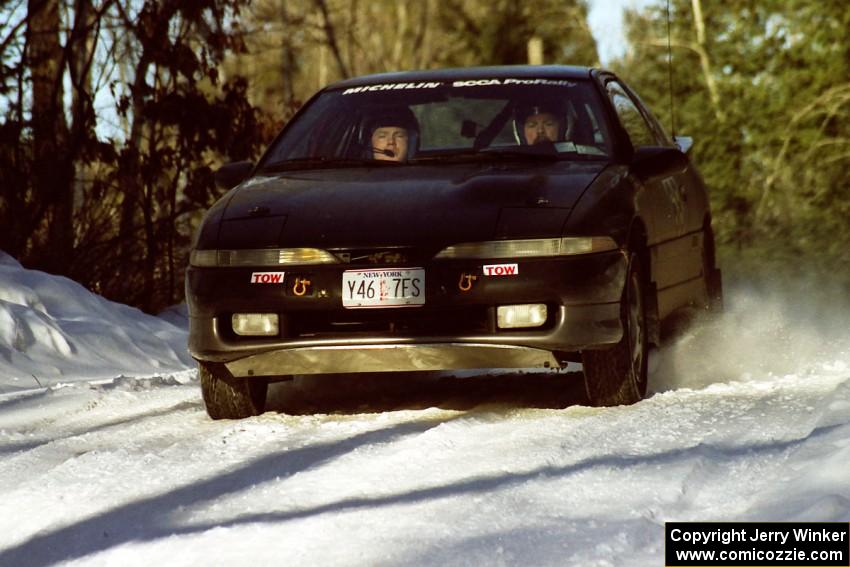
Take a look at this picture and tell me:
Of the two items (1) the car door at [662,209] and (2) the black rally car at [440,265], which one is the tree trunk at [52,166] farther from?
(1) the car door at [662,209]

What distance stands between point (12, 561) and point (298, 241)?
91.0 inches

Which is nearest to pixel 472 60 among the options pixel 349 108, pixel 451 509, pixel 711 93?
pixel 711 93

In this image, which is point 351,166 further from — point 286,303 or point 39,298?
point 39,298

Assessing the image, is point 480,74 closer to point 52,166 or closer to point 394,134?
point 394,134

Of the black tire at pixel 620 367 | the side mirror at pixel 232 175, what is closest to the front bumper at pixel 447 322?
the black tire at pixel 620 367

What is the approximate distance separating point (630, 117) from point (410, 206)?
7.13 ft

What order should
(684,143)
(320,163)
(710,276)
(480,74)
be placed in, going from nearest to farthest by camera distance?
(320,163) < (480,74) < (710,276) < (684,143)

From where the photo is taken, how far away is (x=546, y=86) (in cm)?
810

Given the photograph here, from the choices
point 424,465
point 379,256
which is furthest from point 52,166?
point 424,465

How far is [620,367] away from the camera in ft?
22.3

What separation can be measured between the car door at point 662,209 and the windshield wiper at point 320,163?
1.19 m

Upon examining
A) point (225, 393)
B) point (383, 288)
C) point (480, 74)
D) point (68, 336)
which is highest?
point (480, 74)

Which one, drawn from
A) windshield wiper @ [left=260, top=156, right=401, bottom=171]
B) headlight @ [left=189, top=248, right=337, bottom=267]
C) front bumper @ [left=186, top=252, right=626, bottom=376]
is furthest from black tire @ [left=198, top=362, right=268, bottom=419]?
windshield wiper @ [left=260, top=156, right=401, bottom=171]

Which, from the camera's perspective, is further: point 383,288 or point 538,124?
point 538,124
